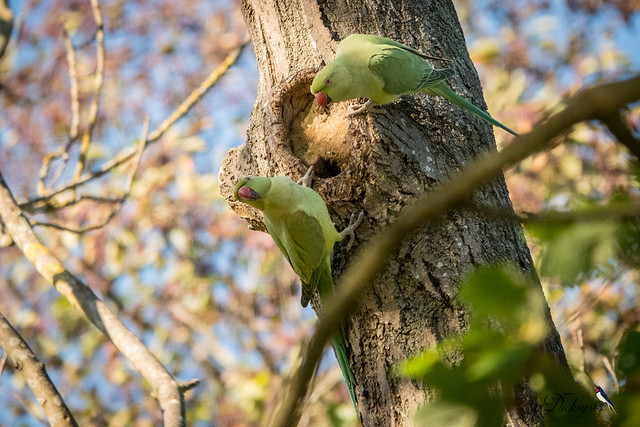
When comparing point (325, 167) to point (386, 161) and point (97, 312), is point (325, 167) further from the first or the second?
point (97, 312)

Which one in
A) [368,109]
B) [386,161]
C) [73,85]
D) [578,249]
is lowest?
[578,249]

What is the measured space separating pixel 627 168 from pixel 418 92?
6.95 ft

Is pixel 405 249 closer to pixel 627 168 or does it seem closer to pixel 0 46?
pixel 627 168

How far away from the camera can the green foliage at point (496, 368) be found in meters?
0.79

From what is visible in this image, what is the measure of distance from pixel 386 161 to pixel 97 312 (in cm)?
140

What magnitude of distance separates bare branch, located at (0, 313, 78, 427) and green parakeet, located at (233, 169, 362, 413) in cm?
108

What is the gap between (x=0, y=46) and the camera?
351cm

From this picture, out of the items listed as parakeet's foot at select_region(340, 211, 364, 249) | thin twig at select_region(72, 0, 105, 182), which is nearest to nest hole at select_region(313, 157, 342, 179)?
parakeet's foot at select_region(340, 211, 364, 249)

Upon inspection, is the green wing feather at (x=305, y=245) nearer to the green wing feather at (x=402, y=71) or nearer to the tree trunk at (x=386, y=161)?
the tree trunk at (x=386, y=161)

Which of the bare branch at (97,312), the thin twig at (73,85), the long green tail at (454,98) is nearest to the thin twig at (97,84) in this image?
the thin twig at (73,85)

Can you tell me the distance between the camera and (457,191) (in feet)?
2.23

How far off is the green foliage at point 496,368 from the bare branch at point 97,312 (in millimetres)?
1534

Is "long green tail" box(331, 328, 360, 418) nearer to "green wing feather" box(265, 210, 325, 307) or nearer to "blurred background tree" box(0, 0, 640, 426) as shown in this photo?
"green wing feather" box(265, 210, 325, 307)

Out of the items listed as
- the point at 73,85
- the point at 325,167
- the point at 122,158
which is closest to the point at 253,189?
the point at 325,167
